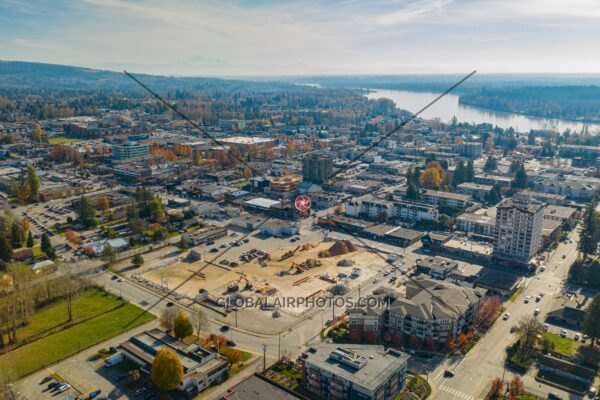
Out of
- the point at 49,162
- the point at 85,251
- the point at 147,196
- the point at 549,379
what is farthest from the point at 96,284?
the point at 49,162

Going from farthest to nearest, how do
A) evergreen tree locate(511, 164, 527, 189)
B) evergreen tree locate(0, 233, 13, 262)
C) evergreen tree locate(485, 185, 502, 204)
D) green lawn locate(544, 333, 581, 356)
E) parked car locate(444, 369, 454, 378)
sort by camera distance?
evergreen tree locate(511, 164, 527, 189), evergreen tree locate(485, 185, 502, 204), evergreen tree locate(0, 233, 13, 262), green lawn locate(544, 333, 581, 356), parked car locate(444, 369, 454, 378)

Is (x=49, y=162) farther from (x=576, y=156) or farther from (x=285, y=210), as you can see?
(x=576, y=156)

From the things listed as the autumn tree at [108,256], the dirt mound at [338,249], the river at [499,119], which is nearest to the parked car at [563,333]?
the dirt mound at [338,249]

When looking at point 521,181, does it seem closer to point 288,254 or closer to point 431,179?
point 431,179

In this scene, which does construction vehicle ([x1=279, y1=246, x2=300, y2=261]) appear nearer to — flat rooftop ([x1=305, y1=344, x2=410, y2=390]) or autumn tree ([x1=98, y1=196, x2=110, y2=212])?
flat rooftop ([x1=305, y1=344, x2=410, y2=390])

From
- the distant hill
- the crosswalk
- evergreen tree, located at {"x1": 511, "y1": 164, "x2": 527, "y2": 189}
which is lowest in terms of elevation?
the crosswalk

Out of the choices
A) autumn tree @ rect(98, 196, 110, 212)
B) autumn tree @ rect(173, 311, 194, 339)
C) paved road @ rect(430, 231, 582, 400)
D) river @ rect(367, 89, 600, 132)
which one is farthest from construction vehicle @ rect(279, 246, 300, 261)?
river @ rect(367, 89, 600, 132)

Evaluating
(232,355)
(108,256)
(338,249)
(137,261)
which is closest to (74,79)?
(108,256)
